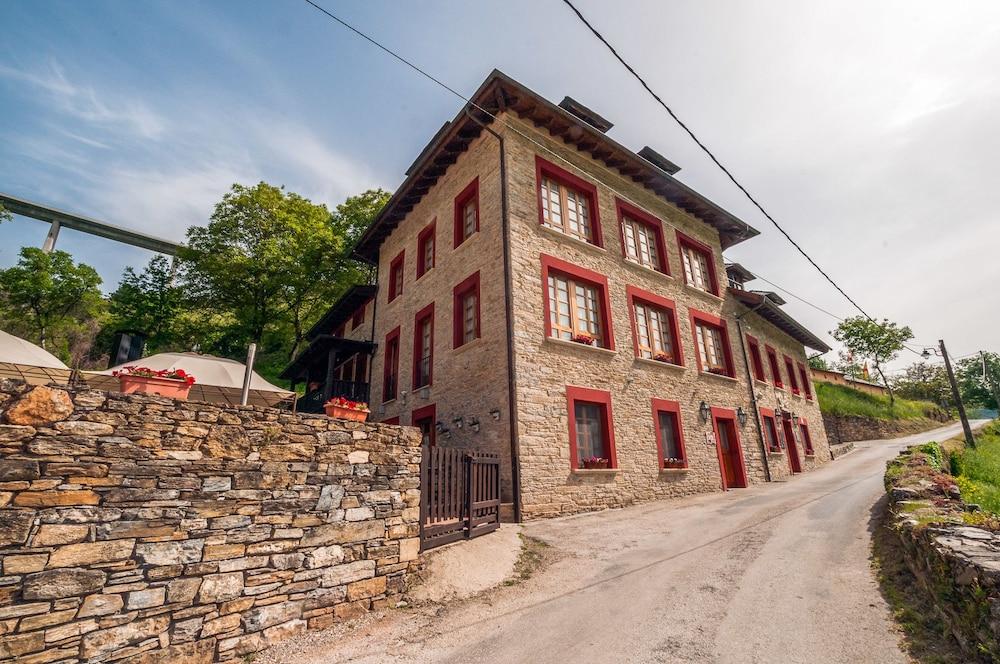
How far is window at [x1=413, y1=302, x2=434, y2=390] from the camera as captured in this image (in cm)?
1186

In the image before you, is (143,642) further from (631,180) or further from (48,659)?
(631,180)

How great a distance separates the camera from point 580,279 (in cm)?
1079

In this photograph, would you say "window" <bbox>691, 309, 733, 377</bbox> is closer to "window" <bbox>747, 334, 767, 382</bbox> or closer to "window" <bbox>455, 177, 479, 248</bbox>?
"window" <bbox>747, 334, 767, 382</bbox>

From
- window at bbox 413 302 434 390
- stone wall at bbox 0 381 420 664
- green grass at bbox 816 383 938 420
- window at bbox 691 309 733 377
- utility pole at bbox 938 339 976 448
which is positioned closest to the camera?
stone wall at bbox 0 381 420 664

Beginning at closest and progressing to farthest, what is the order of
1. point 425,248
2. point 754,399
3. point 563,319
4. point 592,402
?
1. point 592,402
2. point 563,319
3. point 425,248
4. point 754,399

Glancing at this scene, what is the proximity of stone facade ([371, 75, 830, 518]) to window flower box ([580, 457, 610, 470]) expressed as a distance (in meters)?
0.13

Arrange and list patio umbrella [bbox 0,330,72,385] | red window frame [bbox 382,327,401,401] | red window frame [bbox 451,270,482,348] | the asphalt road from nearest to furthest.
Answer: the asphalt road, patio umbrella [bbox 0,330,72,385], red window frame [bbox 451,270,482,348], red window frame [bbox 382,327,401,401]

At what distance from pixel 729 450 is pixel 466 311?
898cm

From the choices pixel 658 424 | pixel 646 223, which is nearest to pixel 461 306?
pixel 658 424

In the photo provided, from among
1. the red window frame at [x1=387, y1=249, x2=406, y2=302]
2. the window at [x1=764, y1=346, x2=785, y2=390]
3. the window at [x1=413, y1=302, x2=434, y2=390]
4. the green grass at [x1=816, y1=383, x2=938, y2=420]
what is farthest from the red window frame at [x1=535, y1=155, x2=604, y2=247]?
the green grass at [x1=816, y1=383, x2=938, y2=420]

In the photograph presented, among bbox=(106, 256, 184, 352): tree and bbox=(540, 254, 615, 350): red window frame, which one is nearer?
bbox=(540, 254, 615, 350): red window frame

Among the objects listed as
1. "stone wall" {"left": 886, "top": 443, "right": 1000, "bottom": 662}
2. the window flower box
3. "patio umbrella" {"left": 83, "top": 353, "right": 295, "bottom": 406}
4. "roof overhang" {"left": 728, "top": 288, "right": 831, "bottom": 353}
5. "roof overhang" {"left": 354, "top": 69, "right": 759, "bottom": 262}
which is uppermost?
"roof overhang" {"left": 354, "top": 69, "right": 759, "bottom": 262}

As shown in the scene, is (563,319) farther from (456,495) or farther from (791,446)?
(791,446)

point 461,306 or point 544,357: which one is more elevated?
point 461,306
